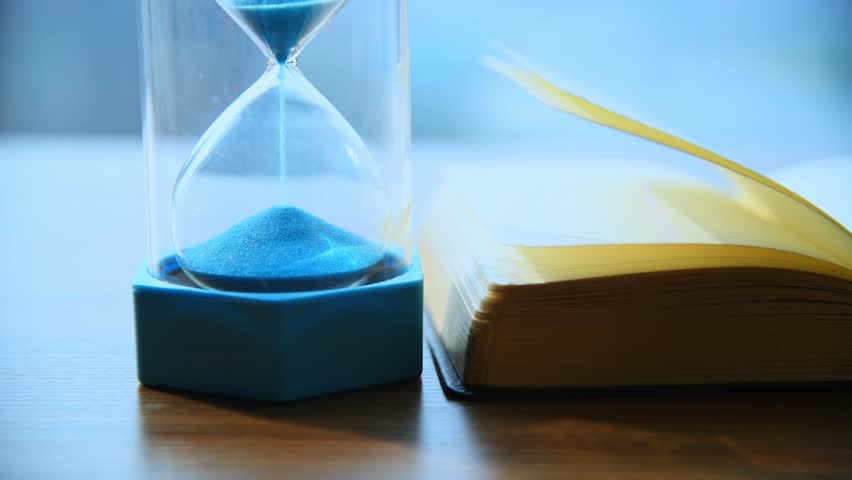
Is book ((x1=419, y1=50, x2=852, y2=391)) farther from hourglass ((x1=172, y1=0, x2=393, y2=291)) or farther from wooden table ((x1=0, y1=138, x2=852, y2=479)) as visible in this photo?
hourglass ((x1=172, y1=0, x2=393, y2=291))

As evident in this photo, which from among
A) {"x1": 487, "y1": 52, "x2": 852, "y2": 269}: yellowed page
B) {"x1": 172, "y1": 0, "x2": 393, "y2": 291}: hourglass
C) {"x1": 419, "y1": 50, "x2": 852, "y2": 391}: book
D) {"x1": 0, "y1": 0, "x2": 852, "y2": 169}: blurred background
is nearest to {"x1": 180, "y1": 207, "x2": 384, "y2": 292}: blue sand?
{"x1": 172, "y1": 0, "x2": 393, "y2": 291}: hourglass

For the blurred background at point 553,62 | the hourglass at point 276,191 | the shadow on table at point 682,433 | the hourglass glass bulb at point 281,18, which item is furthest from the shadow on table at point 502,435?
the blurred background at point 553,62

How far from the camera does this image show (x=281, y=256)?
82 cm

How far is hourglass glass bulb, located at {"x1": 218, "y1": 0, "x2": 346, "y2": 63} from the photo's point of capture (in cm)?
Answer: 77

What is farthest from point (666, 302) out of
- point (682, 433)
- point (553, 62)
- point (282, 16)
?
point (553, 62)

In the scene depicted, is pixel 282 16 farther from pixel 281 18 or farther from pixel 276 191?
pixel 276 191

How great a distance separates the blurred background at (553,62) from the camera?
14.7 ft

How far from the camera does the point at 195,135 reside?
0.90 m

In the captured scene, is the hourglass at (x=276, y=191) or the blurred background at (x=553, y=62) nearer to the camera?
the hourglass at (x=276, y=191)

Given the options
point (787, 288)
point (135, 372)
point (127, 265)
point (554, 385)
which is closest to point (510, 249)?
point (554, 385)

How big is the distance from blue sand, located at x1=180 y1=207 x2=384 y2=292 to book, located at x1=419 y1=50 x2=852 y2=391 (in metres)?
0.11

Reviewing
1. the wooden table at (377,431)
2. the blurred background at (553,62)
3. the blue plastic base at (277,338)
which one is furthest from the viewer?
the blurred background at (553,62)

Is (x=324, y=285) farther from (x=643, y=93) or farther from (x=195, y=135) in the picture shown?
(x=643, y=93)

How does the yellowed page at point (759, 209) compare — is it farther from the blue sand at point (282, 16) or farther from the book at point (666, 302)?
the blue sand at point (282, 16)
